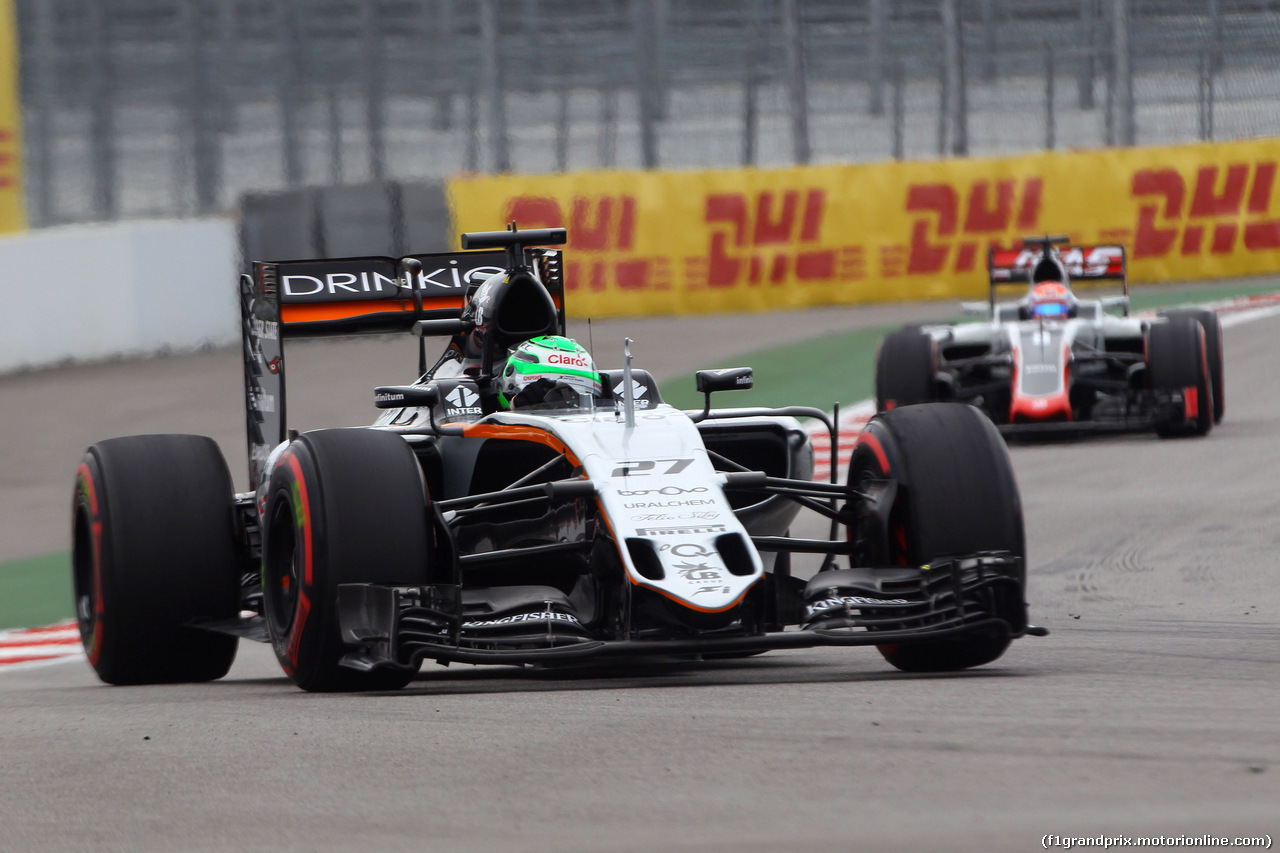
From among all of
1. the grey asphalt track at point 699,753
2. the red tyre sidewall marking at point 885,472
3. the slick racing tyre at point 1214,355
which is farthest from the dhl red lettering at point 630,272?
the red tyre sidewall marking at point 885,472

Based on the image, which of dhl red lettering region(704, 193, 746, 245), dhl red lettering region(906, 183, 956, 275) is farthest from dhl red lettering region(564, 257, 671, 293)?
dhl red lettering region(906, 183, 956, 275)

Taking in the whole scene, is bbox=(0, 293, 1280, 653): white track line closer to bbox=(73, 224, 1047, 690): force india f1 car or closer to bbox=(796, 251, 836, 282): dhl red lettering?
bbox=(73, 224, 1047, 690): force india f1 car

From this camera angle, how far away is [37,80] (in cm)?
2219

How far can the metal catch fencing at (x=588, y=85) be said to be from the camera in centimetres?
2336

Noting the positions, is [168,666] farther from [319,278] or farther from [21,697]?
[319,278]

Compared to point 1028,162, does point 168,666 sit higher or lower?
lower

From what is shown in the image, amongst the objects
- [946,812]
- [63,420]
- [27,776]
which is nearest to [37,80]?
[63,420]

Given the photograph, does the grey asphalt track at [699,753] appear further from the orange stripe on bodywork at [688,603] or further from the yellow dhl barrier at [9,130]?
the yellow dhl barrier at [9,130]

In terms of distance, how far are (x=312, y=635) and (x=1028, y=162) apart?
20.6m

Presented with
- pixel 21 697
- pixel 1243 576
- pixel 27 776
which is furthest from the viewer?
pixel 1243 576

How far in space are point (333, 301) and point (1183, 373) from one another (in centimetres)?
806

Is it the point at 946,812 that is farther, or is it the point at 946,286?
the point at 946,286

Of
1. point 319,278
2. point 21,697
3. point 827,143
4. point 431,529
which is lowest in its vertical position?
point 21,697

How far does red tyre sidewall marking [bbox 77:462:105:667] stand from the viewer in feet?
24.1
